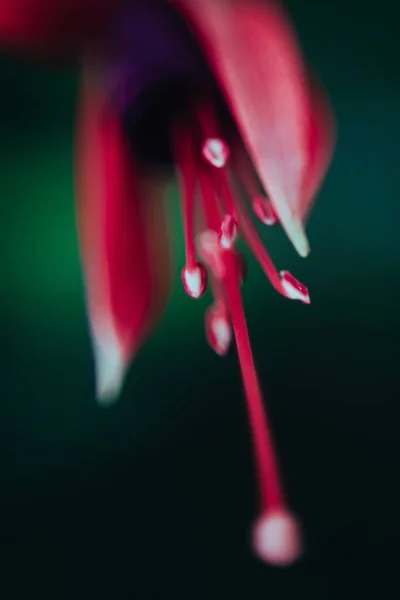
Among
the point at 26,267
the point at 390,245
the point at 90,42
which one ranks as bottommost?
the point at 390,245

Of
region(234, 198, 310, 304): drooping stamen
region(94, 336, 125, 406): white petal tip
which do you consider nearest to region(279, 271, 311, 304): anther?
region(234, 198, 310, 304): drooping stamen

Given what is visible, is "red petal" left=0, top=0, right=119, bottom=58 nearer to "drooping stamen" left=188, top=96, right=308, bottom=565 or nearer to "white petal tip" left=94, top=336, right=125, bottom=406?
"drooping stamen" left=188, top=96, right=308, bottom=565

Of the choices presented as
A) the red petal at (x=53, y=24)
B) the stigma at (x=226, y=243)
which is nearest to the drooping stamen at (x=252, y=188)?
the stigma at (x=226, y=243)

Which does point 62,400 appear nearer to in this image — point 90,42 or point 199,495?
point 199,495

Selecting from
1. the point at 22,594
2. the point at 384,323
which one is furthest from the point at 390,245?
the point at 22,594

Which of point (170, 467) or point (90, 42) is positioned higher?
point (90, 42)

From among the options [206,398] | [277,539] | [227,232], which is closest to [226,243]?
[227,232]
